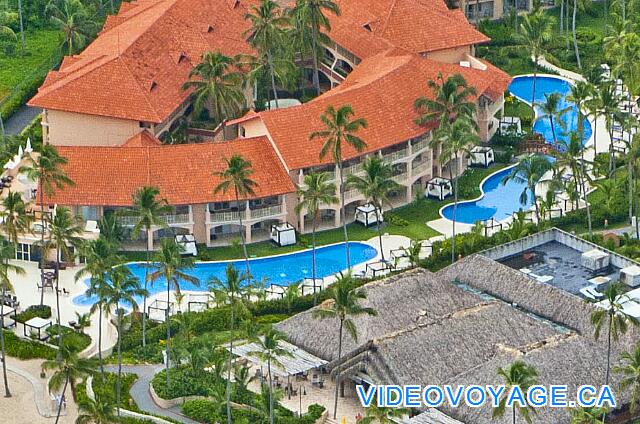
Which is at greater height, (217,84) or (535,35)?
(535,35)

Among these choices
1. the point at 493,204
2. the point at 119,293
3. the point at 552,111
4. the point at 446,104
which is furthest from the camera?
the point at 552,111

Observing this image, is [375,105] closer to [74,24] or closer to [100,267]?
[74,24]

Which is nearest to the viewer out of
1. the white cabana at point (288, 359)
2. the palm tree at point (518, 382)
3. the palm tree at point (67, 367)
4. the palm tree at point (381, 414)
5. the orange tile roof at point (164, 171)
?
the palm tree at point (518, 382)

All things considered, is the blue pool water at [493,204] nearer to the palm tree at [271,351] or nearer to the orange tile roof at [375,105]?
the orange tile roof at [375,105]

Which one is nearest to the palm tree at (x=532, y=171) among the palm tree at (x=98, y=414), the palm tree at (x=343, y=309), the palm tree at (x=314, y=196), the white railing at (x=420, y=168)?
the white railing at (x=420, y=168)

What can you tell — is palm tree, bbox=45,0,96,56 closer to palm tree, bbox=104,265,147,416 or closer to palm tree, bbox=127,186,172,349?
palm tree, bbox=127,186,172,349

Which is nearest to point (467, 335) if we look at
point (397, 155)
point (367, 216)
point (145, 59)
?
point (367, 216)

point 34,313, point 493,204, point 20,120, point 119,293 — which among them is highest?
point 20,120
